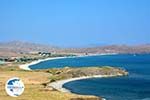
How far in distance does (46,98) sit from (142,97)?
25.8 meters

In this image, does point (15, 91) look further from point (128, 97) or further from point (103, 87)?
point (103, 87)

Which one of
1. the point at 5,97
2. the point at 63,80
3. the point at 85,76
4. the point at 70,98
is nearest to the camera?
the point at 5,97

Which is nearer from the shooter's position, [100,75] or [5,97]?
[5,97]

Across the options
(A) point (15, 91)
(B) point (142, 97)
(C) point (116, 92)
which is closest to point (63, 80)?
(C) point (116, 92)

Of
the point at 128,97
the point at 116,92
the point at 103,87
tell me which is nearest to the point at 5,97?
the point at 128,97

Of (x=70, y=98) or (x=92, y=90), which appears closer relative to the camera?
(x=70, y=98)

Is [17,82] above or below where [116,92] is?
above

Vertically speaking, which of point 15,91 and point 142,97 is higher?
point 15,91

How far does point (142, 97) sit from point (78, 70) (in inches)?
2524

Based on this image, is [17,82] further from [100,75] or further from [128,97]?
[100,75]

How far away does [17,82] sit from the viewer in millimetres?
44219

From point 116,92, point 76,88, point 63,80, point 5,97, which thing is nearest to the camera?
point 5,97

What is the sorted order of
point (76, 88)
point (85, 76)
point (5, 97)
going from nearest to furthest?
1. point (5, 97)
2. point (76, 88)
3. point (85, 76)

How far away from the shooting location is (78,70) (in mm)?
157125
